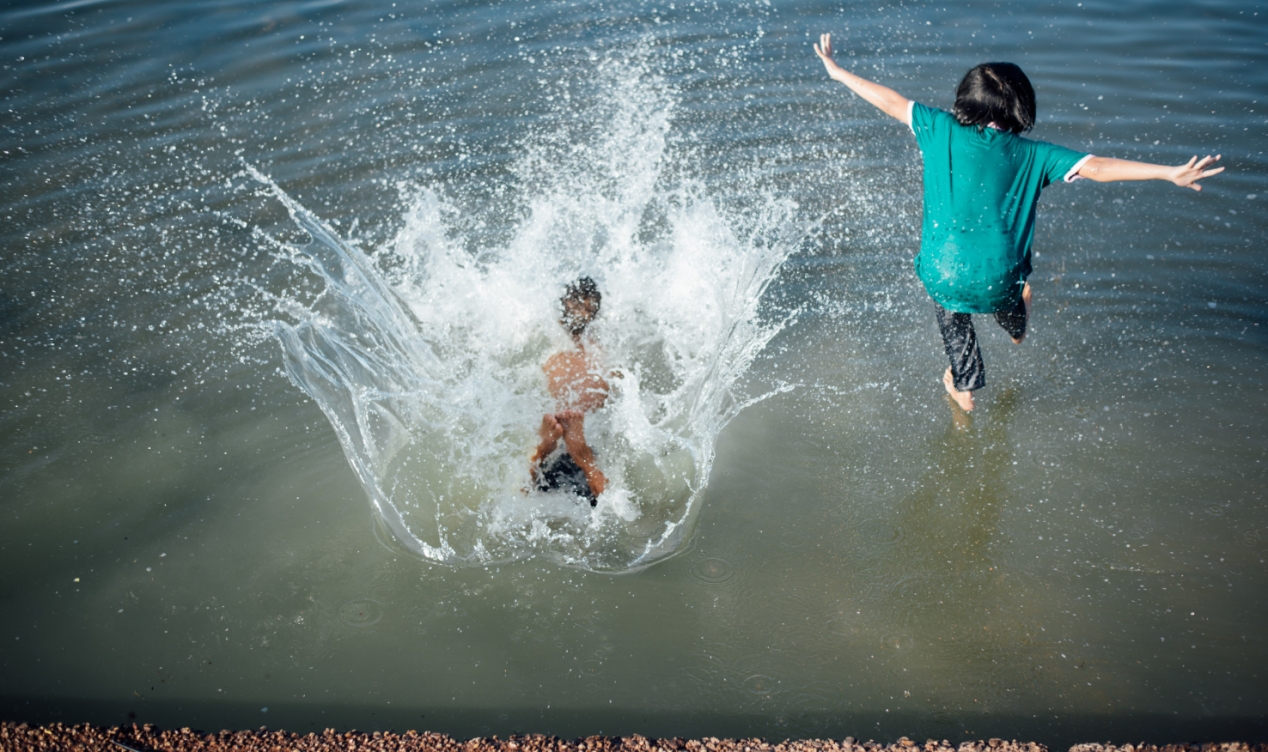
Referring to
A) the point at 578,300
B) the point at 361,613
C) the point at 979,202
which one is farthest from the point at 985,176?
the point at 361,613

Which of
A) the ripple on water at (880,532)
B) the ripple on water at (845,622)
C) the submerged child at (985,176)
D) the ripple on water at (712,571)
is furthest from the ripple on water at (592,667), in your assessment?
the submerged child at (985,176)

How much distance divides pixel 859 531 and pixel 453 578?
185 cm

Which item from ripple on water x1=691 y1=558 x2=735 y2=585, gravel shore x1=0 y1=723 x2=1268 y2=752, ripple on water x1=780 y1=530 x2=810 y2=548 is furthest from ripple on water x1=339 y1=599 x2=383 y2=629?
ripple on water x1=780 y1=530 x2=810 y2=548

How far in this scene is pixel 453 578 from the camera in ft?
12.2

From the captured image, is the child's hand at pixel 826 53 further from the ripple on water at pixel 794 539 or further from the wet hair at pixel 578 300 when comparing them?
the ripple on water at pixel 794 539

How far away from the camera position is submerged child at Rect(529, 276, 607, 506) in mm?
3990

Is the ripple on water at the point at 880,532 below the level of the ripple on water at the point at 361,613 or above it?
below

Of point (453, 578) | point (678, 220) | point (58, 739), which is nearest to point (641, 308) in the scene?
point (678, 220)

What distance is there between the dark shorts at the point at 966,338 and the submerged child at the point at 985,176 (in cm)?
6

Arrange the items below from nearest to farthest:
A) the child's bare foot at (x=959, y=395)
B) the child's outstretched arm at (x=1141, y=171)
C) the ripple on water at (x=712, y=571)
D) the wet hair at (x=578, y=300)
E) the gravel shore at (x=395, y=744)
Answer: the gravel shore at (x=395, y=744) → the child's outstretched arm at (x=1141, y=171) → the ripple on water at (x=712, y=571) → the wet hair at (x=578, y=300) → the child's bare foot at (x=959, y=395)

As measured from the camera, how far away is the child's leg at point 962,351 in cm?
405

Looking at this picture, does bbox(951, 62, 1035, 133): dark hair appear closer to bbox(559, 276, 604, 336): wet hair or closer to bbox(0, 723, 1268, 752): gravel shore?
bbox(559, 276, 604, 336): wet hair

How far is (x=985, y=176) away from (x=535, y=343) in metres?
2.47

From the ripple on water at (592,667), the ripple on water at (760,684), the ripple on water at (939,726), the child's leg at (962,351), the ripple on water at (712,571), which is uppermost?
the child's leg at (962,351)
